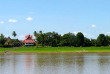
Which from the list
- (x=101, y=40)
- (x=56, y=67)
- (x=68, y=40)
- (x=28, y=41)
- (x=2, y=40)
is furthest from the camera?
(x=28, y=41)

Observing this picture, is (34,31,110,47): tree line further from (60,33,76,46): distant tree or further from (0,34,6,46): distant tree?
(0,34,6,46): distant tree

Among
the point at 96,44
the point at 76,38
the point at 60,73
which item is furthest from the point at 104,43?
the point at 60,73

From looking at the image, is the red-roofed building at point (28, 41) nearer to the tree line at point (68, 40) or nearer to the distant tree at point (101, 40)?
the tree line at point (68, 40)

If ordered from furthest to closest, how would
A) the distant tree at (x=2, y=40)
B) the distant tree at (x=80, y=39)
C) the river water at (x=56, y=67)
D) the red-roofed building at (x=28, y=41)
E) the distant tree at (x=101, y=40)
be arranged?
the red-roofed building at (x=28, y=41) < the distant tree at (x=101, y=40) < the distant tree at (x=80, y=39) < the distant tree at (x=2, y=40) < the river water at (x=56, y=67)

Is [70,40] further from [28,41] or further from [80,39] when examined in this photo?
[28,41]

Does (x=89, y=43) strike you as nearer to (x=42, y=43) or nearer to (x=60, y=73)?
(x=42, y=43)

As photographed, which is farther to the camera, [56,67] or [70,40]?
[70,40]

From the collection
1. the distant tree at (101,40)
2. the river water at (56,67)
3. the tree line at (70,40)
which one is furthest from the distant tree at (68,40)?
the river water at (56,67)

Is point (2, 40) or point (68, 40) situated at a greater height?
point (2, 40)

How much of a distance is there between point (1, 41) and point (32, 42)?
38.4m

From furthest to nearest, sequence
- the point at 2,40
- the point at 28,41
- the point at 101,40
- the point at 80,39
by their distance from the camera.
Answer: the point at 28,41 < the point at 101,40 < the point at 80,39 < the point at 2,40

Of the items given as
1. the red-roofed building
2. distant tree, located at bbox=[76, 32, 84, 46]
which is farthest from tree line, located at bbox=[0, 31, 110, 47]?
the red-roofed building

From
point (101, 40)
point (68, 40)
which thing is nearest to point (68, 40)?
point (68, 40)

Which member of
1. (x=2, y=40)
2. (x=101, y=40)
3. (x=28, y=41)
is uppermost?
(x=28, y=41)
